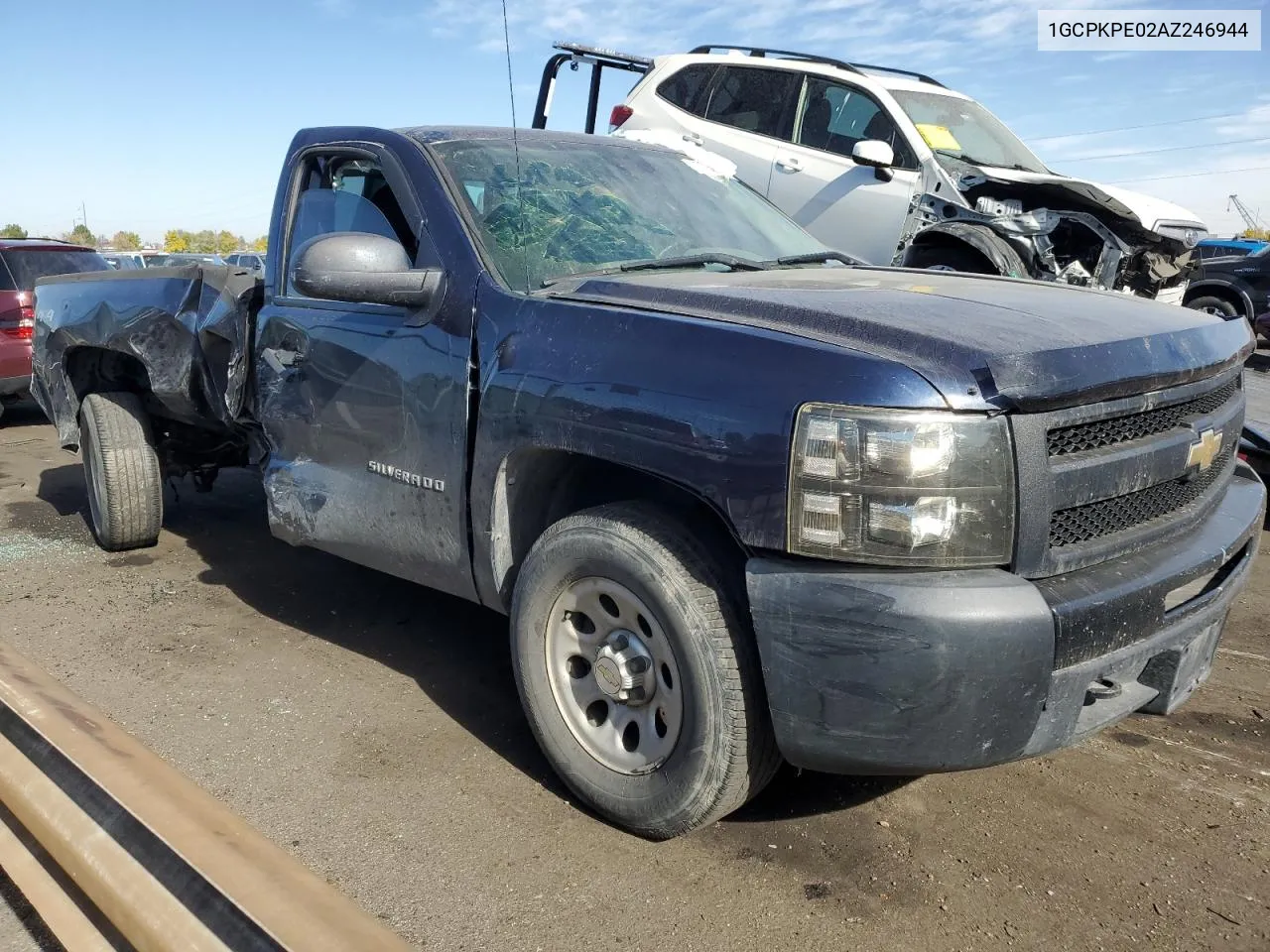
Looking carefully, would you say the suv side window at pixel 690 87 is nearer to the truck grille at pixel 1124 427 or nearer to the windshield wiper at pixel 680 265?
the windshield wiper at pixel 680 265

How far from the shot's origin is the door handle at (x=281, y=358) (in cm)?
362

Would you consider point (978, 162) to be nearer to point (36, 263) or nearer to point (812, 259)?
point (812, 259)

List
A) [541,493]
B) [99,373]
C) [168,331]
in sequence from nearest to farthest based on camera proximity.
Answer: [541,493]
[168,331]
[99,373]

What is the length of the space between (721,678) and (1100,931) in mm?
976

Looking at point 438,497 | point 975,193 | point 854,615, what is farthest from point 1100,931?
point 975,193

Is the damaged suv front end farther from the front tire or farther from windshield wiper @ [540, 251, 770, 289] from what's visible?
the front tire

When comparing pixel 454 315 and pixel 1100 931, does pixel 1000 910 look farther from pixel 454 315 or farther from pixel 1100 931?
pixel 454 315

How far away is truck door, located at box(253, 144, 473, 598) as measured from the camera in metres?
3.03

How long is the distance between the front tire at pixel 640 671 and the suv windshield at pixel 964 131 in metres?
5.79

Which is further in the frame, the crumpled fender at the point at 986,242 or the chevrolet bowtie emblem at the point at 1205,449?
the crumpled fender at the point at 986,242

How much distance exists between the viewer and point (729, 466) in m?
2.23

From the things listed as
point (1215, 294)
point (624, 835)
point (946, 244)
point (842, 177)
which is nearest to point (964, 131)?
point (842, 177)

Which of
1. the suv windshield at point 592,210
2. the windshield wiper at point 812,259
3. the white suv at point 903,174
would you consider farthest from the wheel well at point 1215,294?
the suv windshield at point 592,210

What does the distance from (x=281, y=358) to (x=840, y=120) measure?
5.36m
